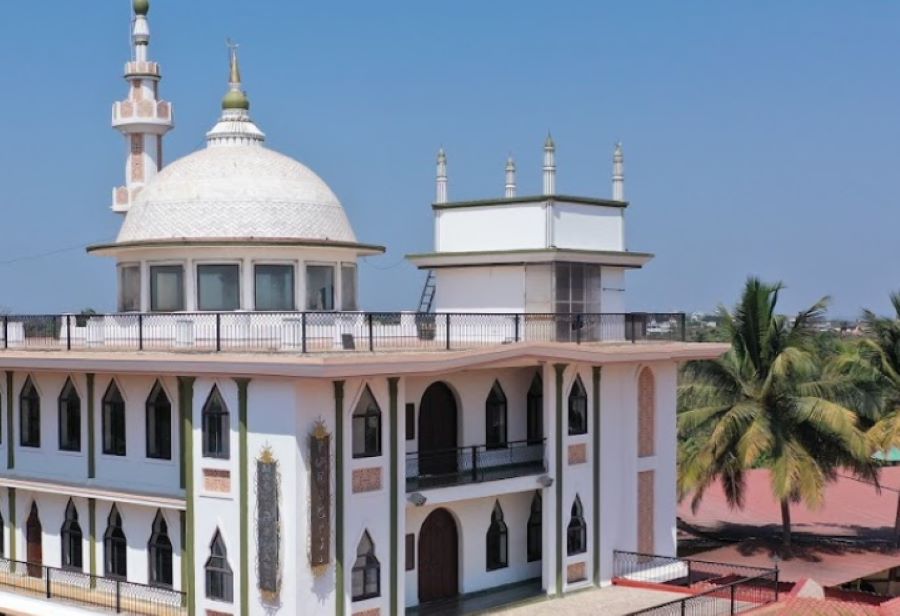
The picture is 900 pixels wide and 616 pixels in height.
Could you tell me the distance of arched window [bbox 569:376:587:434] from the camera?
27.4 m

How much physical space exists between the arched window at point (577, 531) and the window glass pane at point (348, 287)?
6714 mm

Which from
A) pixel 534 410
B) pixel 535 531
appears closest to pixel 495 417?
pixel 534 410

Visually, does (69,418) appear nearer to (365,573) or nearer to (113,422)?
(113,422)

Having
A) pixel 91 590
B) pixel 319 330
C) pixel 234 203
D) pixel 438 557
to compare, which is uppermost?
pixel 234 203

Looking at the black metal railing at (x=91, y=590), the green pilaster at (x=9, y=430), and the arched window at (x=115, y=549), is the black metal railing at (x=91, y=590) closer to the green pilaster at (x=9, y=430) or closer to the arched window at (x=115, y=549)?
the arched window at (x=115, y=549)

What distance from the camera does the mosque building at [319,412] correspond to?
73.9 ft

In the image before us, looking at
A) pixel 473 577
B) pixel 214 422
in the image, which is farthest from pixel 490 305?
pixel 214 422

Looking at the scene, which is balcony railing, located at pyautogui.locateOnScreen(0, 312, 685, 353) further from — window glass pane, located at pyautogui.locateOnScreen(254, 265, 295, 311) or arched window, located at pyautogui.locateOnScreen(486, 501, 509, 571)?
arched window, located at pyautogui.locateOnScreen(486, 501, 509, 571)

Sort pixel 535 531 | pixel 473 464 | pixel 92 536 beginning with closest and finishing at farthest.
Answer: pixel 473 464, pixel 92 536, pixel 535 531

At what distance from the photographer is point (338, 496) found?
885 inches

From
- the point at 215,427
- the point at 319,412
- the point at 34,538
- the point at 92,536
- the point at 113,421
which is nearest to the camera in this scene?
the point at 319,412

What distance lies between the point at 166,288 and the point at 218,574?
712 centimetres

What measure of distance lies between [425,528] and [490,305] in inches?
245

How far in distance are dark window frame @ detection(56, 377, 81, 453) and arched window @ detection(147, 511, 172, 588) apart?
270 cm
